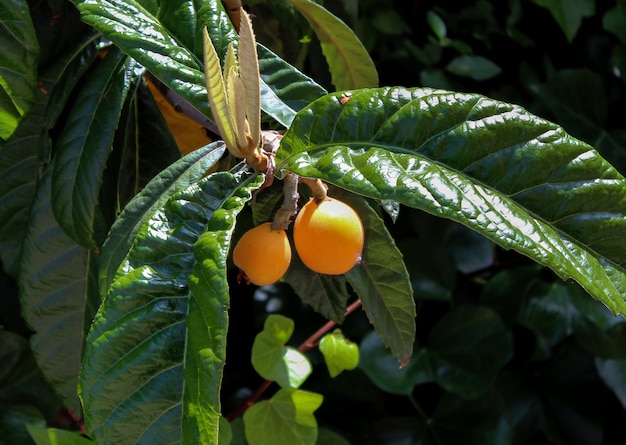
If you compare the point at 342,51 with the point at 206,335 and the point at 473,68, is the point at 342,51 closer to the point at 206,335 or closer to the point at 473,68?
the point at 206,335

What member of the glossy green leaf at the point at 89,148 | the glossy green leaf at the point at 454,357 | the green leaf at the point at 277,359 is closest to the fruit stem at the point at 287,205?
the glossy green leaf at the point at 89,148

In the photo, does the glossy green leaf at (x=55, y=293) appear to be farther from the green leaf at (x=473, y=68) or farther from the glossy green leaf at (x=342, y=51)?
the green leaf at (x=473, y=68)

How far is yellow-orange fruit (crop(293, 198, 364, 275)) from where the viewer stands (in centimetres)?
55

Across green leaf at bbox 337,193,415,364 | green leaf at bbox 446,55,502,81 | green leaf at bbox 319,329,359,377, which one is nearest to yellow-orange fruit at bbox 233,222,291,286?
green leaf at bbox 337,193,415,364

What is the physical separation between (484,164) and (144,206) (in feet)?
0.89

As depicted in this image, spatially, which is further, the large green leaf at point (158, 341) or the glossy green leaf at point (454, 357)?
the glossy green leaf at point (454, 357)

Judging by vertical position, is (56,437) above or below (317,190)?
below

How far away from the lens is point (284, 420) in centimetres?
84

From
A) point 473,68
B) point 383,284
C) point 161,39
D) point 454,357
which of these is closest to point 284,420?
point 383,284

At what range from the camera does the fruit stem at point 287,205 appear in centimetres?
57

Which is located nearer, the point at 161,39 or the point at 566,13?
the point at 161,39

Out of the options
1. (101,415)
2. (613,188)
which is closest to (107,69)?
(101,415)

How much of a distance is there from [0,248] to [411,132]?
1.62 feet

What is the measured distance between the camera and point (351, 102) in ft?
1.83
